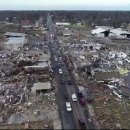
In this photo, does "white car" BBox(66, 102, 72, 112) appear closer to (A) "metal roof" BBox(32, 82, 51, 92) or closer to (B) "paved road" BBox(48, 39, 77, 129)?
(B) "paved road" BBox(48, 39, 77, 129)

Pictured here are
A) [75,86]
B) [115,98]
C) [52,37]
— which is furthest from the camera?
[52,37]

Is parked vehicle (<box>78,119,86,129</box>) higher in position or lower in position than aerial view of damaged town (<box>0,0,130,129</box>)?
higher

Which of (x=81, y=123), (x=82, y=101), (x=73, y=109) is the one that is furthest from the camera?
(x=82, y=101)

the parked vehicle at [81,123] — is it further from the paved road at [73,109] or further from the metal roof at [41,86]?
the metal roof at [41,86]

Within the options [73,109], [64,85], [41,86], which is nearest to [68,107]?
[73,109]

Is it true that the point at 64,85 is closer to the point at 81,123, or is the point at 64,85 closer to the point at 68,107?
the point at 68,107

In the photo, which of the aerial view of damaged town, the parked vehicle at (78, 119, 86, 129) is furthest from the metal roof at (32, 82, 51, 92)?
the parked vehicle at (78, 119, 86, 129)

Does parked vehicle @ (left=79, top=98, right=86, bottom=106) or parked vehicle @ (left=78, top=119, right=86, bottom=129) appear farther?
parked vehicle @ (left=79, top=98, right=86, bottom=106)

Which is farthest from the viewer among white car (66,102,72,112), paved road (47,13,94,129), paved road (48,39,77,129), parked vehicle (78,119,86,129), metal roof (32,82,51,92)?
metal roof (32,82,51,92)

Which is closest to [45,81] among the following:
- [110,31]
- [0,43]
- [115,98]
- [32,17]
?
[115,98]

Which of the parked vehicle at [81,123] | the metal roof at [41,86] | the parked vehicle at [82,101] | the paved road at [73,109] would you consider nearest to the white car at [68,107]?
the paved road at [73,109]

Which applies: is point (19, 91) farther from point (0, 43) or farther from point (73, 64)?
point (0, 43)
